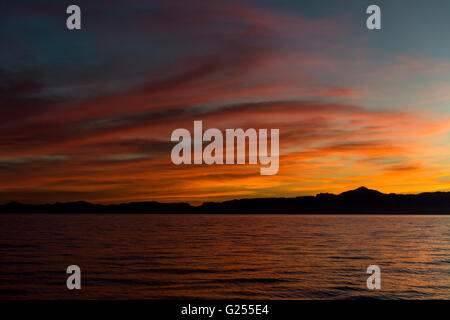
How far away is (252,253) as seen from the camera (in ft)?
129

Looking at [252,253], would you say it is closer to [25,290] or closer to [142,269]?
[142,269]

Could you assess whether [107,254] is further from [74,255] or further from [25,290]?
[25,290]
